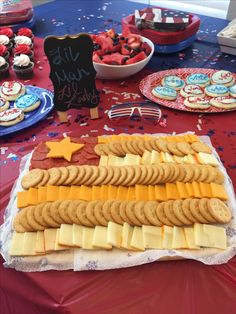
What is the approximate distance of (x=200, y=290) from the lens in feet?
2.61

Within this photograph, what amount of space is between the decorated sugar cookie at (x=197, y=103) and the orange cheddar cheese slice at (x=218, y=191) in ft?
1.68

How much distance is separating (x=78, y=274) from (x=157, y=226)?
0.24m

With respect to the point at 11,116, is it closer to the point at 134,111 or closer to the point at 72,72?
the point at 72,72

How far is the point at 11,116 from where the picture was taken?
1303mm

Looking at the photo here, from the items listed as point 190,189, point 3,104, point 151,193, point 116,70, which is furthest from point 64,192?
point 116,70

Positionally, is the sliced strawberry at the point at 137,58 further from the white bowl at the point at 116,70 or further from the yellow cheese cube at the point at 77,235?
the yellow cheese cube at the point at 77,235

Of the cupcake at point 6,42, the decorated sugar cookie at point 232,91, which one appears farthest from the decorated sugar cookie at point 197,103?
the cupcake at point 6,42

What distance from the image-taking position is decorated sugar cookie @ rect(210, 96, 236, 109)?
1.35m

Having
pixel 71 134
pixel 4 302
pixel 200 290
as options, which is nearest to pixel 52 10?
pixel 71 134

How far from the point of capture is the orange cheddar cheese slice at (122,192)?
3.02 feet

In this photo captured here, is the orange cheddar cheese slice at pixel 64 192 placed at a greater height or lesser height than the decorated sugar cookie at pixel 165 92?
lesser

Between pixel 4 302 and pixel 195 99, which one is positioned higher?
pixel 195 99

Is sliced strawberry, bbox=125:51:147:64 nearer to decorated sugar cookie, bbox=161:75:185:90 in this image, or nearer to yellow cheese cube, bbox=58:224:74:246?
decorated sugar cookie, bbox=161:75:185:90

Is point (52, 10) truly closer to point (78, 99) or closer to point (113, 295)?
point (78, 99)
